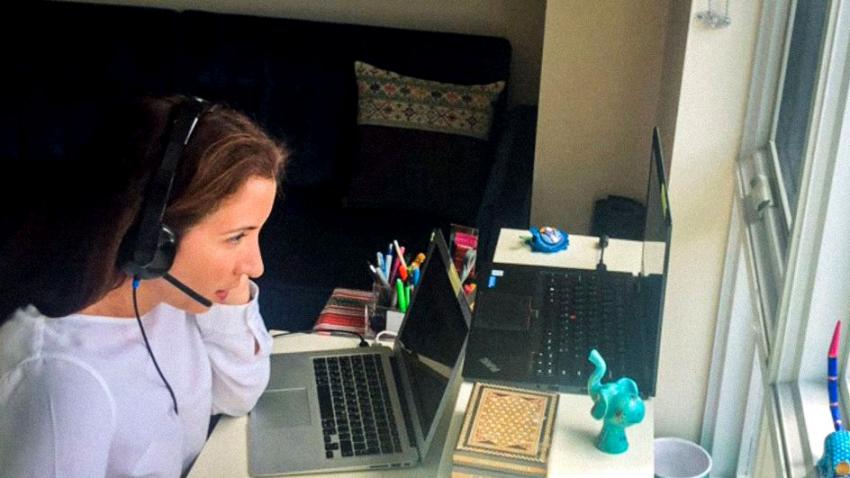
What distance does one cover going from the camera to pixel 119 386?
146cm

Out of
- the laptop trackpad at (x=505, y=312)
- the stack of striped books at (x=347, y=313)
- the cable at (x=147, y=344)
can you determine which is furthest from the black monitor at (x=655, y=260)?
the cable at (x=147, y=344)

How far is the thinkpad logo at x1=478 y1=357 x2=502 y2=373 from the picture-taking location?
1705mm

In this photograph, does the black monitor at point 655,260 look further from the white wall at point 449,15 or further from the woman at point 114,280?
the white wall at point 449,15

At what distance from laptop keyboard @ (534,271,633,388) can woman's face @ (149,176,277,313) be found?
539 millimetres

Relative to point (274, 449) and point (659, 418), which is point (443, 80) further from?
point (274, 449)

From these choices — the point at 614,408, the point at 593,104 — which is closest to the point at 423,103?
the point at 593,104

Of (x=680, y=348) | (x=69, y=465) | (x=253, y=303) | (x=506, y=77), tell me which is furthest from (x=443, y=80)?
(x=69, y=465)

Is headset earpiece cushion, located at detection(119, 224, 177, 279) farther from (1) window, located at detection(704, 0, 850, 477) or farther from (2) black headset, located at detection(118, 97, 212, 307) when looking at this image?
(1) window, located at detection(704, 0, 850, 477)

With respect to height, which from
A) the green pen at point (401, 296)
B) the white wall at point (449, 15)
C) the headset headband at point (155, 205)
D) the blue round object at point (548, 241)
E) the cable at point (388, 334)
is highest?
the headset headband at point (155, 205)

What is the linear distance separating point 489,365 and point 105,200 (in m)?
0.69

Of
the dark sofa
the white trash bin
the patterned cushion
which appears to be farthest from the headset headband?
the patterned cushion

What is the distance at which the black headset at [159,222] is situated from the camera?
1355mm

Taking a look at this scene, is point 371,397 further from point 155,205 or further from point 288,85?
point 288,85

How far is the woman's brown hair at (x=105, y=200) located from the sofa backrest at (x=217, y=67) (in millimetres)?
1912
